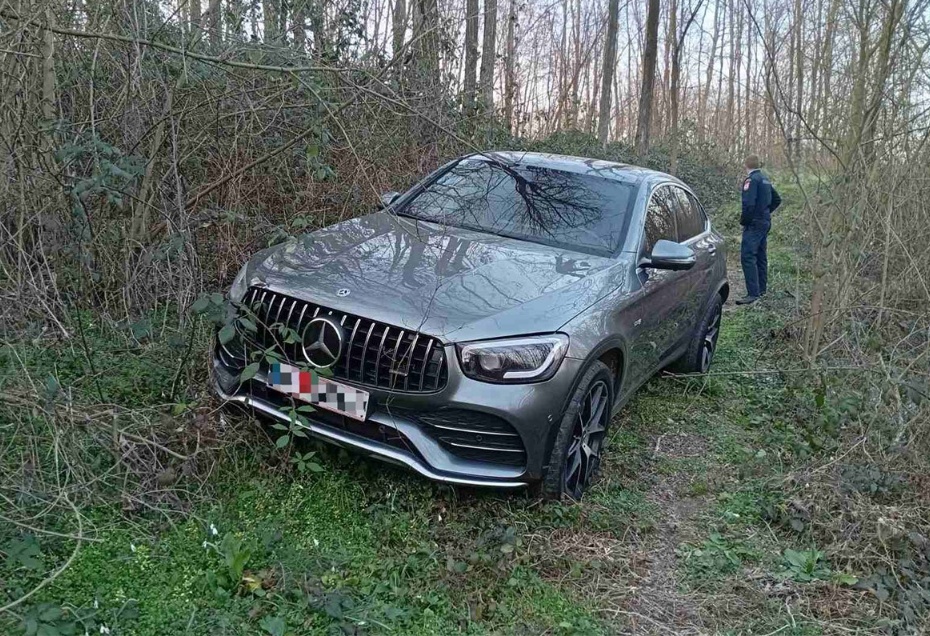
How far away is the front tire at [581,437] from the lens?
3.36m

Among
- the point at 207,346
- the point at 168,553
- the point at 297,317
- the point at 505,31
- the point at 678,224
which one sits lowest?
the point at 168,553

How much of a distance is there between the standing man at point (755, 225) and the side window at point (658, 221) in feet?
14.4

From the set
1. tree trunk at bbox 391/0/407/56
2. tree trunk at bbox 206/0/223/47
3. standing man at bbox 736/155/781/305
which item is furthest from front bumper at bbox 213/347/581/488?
standing man at bbox 736/155/781/305

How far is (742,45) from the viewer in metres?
29.1

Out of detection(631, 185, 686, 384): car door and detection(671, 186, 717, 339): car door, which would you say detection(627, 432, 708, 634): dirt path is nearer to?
detection(631, 185, 686, 384): car door

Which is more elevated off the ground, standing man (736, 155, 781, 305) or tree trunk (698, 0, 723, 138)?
tree trunk (698, 0, 723, 138)

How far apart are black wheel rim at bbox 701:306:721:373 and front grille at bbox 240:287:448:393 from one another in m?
3.35

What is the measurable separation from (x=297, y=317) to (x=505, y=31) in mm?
14982

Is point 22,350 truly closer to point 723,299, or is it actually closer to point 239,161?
point 239,161

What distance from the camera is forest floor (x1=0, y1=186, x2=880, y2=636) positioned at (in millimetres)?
2662

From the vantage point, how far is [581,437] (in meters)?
3.60

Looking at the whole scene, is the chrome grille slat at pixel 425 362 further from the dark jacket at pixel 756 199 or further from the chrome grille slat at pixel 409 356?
the dark jacket at pixel 756 199

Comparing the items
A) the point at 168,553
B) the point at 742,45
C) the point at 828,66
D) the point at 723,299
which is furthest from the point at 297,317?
the point at 742,45

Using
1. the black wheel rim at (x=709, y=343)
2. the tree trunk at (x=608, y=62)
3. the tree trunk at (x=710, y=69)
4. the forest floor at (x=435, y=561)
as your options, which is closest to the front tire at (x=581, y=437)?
the forest floor at (x=435, y=561)
